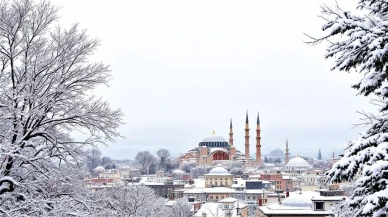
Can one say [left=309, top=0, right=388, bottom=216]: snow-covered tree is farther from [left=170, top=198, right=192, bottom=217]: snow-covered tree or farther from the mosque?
the mosque

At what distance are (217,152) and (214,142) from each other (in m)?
7.37

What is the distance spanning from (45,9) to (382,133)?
936 centimetres

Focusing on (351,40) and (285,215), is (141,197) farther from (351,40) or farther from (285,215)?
(351,40)

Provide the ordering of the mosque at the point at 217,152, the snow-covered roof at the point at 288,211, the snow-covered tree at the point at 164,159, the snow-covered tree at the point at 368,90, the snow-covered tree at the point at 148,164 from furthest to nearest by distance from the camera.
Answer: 1. the snow-covered tree at the point at 148,164
2. the snow-covered tree at the point at 164,159
3. the mosque at the point at 217,152
4. the snow-covered roof at the point at 288,211
5. the snow-covered tree at the point at 368,90

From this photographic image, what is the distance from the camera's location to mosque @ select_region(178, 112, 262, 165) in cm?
15375

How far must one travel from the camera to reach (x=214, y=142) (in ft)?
527

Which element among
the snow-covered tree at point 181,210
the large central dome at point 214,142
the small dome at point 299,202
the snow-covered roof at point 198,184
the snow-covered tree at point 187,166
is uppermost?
the large central dome at point 214,142

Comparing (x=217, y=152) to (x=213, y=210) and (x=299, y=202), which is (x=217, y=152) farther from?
(x=299, y=202)

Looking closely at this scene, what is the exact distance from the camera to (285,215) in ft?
144

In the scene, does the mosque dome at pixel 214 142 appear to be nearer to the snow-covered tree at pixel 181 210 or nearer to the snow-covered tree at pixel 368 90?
the snow-covered tree at pixel 181 210

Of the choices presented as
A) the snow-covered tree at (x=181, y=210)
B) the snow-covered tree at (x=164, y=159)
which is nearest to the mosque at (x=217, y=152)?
the snow-covered tree at (x=164, y=159)

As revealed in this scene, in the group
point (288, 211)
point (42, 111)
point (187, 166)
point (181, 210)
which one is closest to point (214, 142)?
point (187, 166)

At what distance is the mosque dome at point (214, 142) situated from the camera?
160750 millimetres

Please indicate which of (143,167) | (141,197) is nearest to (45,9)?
(141,197)
